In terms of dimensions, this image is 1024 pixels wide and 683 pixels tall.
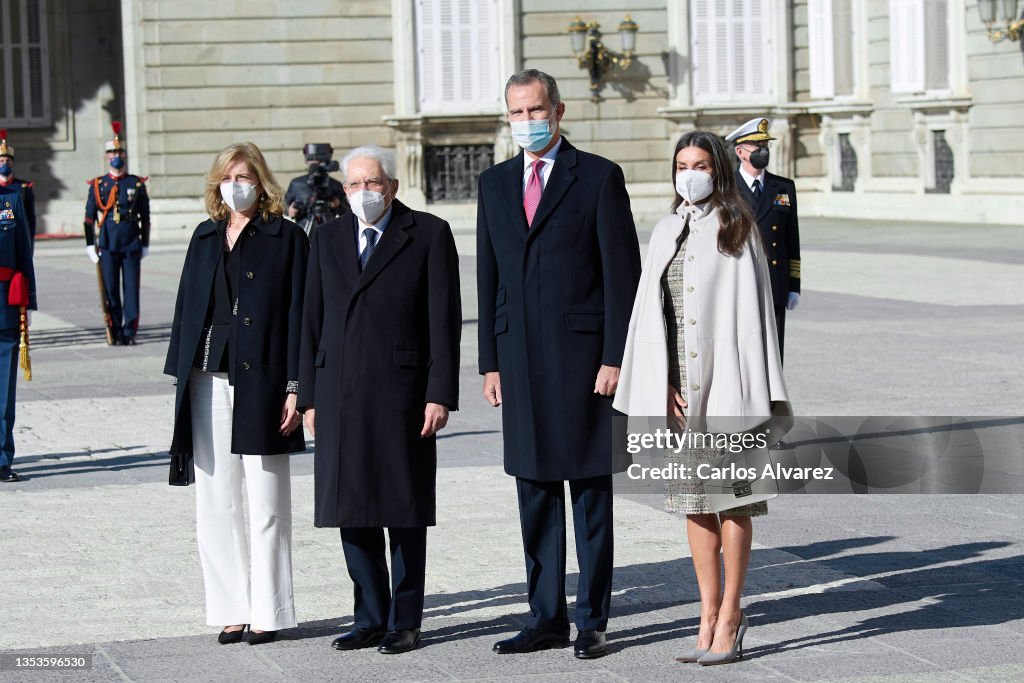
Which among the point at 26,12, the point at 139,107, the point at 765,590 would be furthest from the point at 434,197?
the point at 765,590

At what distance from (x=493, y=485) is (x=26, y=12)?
28872 millimetres

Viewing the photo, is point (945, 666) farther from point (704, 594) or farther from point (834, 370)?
point (834, 370)

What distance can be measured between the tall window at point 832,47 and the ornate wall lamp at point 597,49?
3.25 metres

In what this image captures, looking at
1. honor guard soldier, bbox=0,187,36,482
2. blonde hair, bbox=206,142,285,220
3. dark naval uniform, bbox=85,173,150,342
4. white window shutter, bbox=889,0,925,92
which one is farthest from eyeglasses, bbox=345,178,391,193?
white window shutter, bbox=889,0,925,92

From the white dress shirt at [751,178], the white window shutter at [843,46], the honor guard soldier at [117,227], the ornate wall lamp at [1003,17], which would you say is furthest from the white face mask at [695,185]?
the white window shutter at [843,46]

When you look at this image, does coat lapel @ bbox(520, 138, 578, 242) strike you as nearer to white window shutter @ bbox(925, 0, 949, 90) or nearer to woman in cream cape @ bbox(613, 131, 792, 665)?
woman in cream cape @ bbox(613, 131, 792, 665)

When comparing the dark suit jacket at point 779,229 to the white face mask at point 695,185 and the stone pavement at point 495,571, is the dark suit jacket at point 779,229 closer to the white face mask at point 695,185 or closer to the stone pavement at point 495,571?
the stone pavement at point 495,571

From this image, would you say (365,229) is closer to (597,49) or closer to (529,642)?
(529,642)

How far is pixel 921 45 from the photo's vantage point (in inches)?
1172

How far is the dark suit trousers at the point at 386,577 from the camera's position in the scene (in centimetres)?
605

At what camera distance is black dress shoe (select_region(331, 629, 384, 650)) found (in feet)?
19.9

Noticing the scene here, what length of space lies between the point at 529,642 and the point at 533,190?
4.89 ft

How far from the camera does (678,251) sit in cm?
588

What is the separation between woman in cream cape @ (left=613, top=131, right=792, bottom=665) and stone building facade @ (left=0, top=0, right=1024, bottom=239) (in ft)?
84.7
